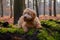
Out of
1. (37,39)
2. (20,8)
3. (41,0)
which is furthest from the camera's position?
(41,0)

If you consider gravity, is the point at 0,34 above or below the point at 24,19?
below

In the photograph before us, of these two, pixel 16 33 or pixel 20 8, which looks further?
pixel 20 8

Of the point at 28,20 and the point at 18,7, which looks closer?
the point at 28,20

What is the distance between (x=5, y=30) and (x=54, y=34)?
1156 mm

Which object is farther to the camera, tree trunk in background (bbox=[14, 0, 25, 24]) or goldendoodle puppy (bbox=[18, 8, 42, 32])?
tree trunk in background (bbox=[14, 0, 25, 24])

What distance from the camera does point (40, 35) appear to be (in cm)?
450

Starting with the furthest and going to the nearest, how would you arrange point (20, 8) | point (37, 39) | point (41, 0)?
point (41, 0) → point (20, 8) → point (37, 39)

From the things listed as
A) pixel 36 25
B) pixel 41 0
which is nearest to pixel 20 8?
pixel 36 25

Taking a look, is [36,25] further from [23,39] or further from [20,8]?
[20,8]

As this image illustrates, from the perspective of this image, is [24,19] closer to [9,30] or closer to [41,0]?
[9,30]

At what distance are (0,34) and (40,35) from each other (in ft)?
3.04

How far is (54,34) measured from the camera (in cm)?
488

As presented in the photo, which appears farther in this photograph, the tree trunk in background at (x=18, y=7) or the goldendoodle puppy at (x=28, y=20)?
the tree trunk in background at (x=18, y=7)

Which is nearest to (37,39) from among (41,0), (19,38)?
(19,38)
